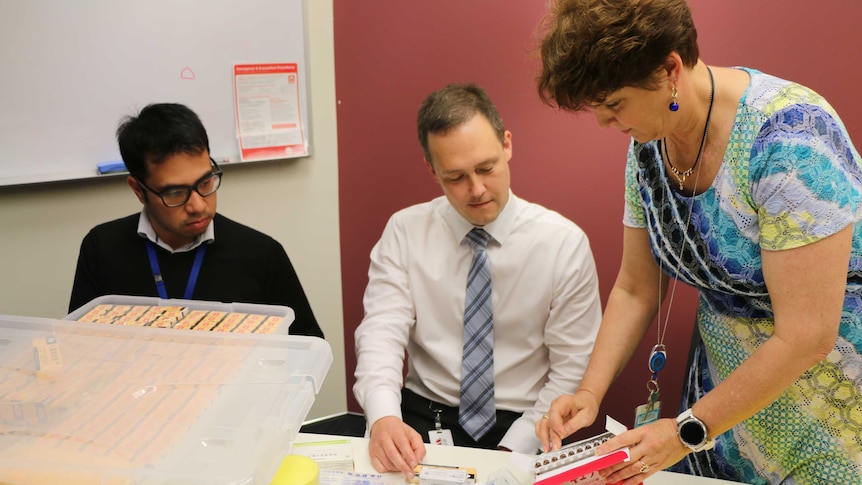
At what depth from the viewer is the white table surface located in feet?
3.79

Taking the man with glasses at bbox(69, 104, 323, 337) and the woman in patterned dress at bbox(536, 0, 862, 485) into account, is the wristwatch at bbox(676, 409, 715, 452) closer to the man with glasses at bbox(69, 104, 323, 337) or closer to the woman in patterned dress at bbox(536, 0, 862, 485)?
the woman in patterned dress at bbox(536, 0, 862, 485)

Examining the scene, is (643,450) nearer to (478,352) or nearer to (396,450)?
(396,450)

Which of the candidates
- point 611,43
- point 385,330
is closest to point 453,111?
point 385,330

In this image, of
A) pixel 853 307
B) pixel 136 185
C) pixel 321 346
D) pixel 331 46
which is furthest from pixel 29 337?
pixel 331 46

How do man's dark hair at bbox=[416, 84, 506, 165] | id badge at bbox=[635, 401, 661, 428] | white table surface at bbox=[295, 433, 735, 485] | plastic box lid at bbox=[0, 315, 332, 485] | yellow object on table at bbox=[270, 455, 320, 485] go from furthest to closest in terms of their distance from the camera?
1. man's dark hair at bbox=[416, 84, 506, 165]
2. id badge at bbox=[635, 401, 661, 428]
3. white table surface at bbox=[295, 433, 735, 485]
4. yellow object on table at bbox=[270, 455, 320, 485]
5. plastic box lid at bbox=[0, 315, 332, 485]

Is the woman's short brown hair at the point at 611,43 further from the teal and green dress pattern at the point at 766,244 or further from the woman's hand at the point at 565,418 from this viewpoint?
the woman's hand at the point at 565,418

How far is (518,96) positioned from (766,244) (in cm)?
124

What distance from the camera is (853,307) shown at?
43.2 inches

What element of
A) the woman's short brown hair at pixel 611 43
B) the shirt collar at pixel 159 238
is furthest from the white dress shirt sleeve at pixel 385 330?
the woman's short brown hair at pixel 611 43

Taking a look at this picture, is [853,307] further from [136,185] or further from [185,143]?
[136,185]

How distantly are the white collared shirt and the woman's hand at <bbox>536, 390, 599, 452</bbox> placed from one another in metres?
0.35

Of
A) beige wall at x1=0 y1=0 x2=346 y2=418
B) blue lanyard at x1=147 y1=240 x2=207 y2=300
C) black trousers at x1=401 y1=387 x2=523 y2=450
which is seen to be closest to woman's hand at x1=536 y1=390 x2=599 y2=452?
black trousers at x1=401 y1=387 x2=523 y2=450

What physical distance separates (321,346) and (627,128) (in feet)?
2.04

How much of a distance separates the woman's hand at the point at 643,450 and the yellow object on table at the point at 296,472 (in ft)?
1.47
